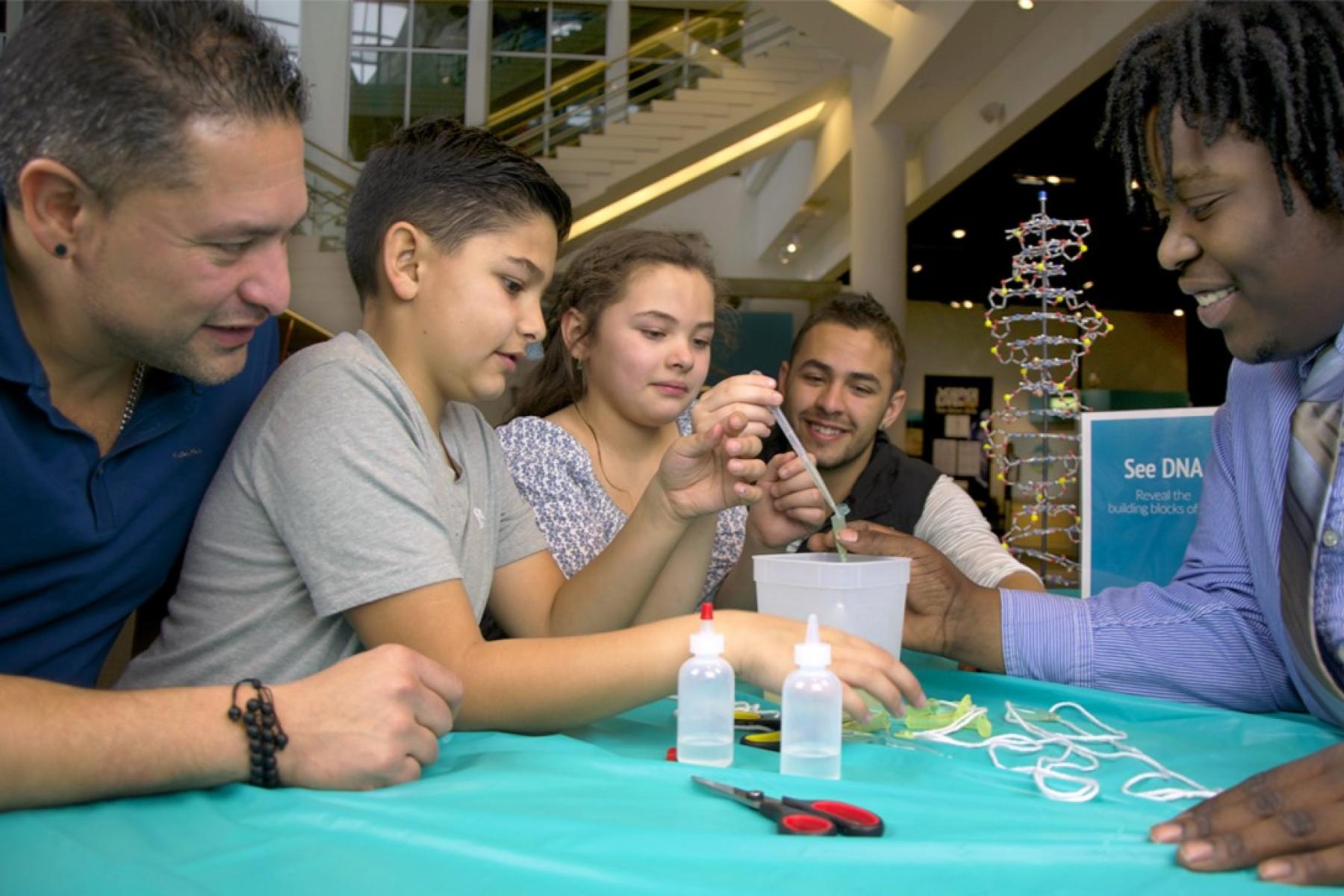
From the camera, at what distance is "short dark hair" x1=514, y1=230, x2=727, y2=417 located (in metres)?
2.15

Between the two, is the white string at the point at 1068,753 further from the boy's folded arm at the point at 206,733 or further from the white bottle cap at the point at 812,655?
the boy's folded arm at the point at 206,733

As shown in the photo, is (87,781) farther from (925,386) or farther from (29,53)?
(925,386)

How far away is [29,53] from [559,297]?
1.35 meters

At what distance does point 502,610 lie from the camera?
5.29 feet

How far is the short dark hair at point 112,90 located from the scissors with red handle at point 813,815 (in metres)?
0.79

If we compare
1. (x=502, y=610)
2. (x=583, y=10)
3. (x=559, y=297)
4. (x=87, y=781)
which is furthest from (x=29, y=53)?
(x=583, y=10)

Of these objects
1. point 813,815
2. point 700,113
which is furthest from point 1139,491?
point 700,113

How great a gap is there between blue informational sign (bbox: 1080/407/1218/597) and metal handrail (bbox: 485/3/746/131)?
18.0ft

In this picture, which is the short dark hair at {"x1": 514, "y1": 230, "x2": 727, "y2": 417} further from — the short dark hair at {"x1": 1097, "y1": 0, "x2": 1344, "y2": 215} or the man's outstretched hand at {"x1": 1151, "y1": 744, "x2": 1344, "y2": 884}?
the man's outstretched hand at {"x1": 1151, "y1": 744, "x2": 1344, "y2": 884}

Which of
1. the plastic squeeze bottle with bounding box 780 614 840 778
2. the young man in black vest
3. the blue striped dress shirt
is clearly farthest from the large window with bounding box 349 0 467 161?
the plastic squeeze bottle with bounding box 780 614 840 778

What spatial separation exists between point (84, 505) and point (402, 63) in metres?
5.37

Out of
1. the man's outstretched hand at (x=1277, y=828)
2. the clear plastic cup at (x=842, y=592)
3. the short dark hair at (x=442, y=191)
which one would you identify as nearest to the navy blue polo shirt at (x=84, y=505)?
the short dark hair at (x=442, y=191)

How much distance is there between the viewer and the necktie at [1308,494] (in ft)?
4.33

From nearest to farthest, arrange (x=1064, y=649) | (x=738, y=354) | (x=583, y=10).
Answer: (x=1064, y=649)
(x=583, y=10)
(x=738, y=354)
